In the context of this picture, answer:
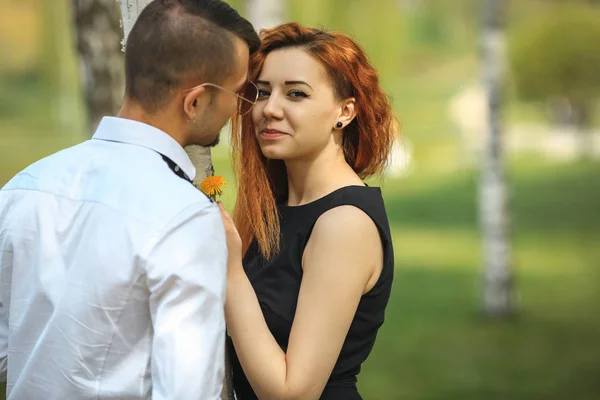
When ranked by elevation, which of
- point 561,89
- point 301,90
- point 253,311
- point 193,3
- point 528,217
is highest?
point 193,3

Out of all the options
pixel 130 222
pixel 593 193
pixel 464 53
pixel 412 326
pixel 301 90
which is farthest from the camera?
pixel 464 53

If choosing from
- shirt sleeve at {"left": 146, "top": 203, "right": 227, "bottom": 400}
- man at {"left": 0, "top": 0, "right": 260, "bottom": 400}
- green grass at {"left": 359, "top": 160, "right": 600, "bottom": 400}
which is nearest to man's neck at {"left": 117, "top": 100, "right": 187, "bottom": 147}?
man at {"left": 0, "top": 0, "right": 260, "bottom": 400}

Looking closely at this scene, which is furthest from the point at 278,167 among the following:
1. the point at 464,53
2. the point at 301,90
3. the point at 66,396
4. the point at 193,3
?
the point at 464,53

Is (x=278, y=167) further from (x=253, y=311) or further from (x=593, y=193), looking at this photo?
(x=593, y=193)

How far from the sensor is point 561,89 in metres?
16.5

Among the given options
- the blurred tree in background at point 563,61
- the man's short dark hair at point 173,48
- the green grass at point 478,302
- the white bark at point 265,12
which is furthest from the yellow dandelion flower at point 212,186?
the blurred tree in background at point 563,61

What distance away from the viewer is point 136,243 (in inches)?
61.9

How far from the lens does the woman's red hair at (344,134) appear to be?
2.29 metres

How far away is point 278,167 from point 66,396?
3.38 feet

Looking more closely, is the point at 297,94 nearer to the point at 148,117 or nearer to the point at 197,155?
the point at 197,155

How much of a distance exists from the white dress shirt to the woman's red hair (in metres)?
0.66

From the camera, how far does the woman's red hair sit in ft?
7.51

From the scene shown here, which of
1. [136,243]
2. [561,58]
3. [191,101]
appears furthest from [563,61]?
[136,243]

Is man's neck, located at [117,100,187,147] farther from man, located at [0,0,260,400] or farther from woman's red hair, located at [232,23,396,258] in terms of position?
woman's red hair, located at [232,23,396,258]
